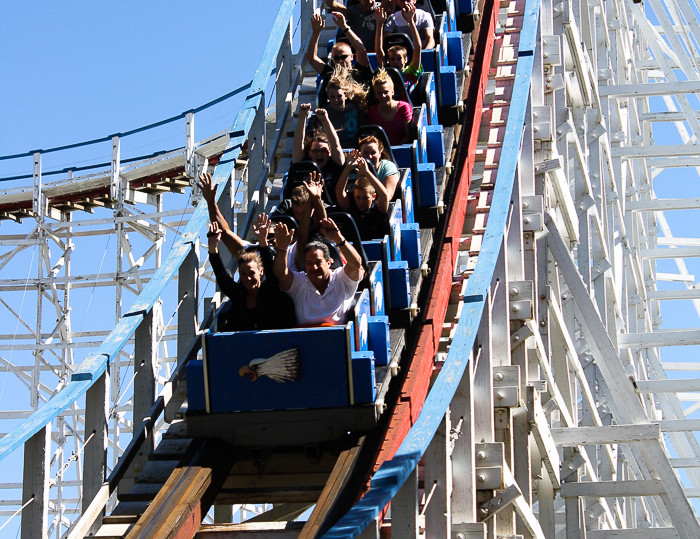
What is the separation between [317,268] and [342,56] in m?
2.31

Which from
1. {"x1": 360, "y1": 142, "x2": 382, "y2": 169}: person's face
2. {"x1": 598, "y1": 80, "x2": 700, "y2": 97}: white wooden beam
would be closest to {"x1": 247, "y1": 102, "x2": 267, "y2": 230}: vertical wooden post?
{"x1": 360, "y1": 142, "x2": 382, "y2": 169}: person's face

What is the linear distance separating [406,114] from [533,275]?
1.12m

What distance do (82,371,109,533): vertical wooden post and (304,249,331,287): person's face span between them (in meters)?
0.94

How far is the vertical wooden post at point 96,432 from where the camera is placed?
4961 millimetres

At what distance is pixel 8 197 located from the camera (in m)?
13.3

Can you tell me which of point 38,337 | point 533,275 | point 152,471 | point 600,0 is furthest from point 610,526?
point 38,337

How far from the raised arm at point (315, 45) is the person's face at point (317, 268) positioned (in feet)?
9.18

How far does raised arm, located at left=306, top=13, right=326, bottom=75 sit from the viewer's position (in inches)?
296

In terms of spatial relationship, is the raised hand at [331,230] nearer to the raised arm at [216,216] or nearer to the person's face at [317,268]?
the person's face at [317,268]

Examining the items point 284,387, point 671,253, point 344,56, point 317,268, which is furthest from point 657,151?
point 284,387

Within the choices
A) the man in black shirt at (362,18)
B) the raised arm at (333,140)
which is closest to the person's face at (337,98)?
the raised arm at (333,140)

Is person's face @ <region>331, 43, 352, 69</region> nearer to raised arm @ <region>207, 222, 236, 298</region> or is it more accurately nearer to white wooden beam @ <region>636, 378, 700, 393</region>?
raised arm @ <region>207, 222, 236, 298</region>

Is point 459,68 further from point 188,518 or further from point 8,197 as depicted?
point 8,197

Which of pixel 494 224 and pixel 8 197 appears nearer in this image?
pixel 494 224
